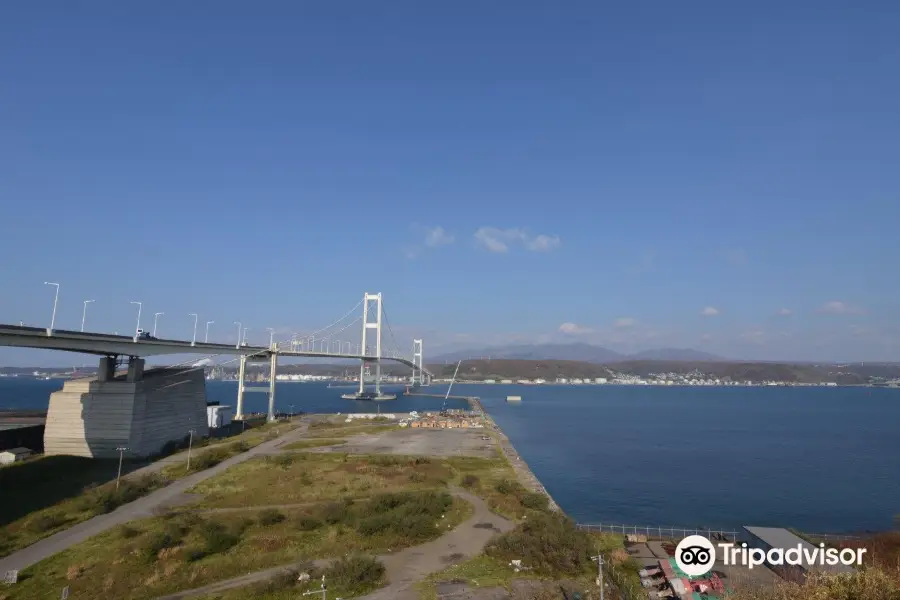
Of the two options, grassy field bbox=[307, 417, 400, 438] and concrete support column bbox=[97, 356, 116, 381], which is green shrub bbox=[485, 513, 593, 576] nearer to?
concrete support column bbox=[97, 356, 116, 381]

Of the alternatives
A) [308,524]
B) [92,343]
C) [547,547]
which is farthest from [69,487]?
[547,547]

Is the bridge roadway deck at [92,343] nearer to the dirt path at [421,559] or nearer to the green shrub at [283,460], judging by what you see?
the green shrub at [283,460]

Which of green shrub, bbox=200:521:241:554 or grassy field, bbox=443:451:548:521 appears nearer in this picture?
green shrub, bbox=200:521:241:554

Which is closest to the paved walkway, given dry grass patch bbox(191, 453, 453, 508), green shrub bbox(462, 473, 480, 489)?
dry grass patch bbox(191, 453, 453, 508)

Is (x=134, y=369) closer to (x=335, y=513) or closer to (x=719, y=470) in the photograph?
(x=335, y=513)

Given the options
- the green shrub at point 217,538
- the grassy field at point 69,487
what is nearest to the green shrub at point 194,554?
the green shrub at point 217,538
